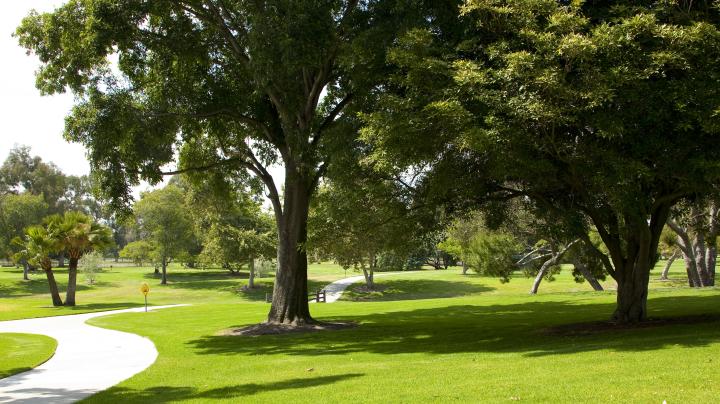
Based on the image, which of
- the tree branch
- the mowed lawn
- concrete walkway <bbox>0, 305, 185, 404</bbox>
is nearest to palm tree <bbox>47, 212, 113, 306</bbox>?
the mowed lawn

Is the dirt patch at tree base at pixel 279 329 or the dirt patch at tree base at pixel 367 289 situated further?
the dirt patch at tree base at pixel 367 289

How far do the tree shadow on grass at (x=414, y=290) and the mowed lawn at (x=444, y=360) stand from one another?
20926 millimetres

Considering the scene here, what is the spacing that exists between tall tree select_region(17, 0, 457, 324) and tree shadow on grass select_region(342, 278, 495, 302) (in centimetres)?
2459

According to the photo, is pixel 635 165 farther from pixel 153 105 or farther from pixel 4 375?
pixel 153 105

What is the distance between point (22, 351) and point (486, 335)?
41.1ft

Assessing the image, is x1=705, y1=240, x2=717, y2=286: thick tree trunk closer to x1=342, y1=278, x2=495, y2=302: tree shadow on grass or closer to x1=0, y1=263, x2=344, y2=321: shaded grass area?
x1=342, y1=278, x2=495, y2=302: tree shadow on grass

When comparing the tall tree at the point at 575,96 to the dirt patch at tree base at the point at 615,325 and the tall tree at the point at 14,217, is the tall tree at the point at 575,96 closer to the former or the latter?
the dirt patch at tree base at the point at 615,325

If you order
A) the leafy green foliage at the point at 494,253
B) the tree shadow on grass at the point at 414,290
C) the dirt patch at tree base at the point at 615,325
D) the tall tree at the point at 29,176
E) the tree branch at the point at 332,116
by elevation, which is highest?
the tall tree at the point at 29,176

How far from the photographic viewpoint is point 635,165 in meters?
10.4

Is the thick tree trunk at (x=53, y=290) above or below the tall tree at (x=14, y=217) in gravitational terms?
below

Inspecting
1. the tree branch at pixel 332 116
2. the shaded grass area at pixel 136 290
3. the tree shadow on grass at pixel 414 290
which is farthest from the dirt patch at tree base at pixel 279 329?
the tree shadow on grass at pixel 414 290

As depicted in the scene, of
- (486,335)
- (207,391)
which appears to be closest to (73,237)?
(486,335)

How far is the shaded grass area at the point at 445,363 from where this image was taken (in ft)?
26.0

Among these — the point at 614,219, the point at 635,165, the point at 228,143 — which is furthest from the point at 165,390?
the point at 228,143
